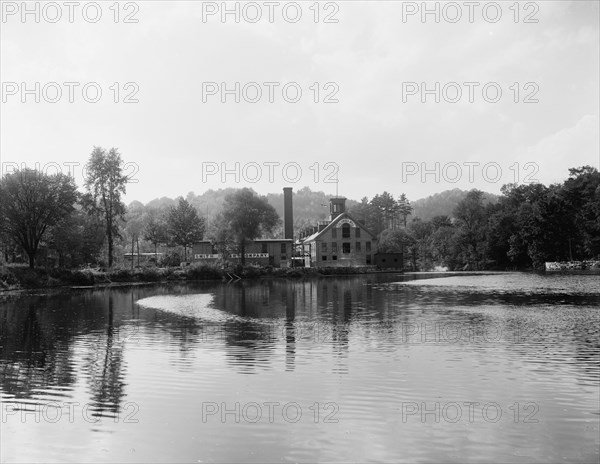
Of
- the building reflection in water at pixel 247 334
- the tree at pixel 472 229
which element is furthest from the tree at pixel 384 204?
the building reflection in water at pixel 247 334

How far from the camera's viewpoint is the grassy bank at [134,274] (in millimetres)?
56506

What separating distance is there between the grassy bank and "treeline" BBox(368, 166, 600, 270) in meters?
30.0

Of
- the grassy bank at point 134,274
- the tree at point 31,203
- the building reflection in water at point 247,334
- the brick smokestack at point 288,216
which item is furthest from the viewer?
the brick smokestack at point 288,216

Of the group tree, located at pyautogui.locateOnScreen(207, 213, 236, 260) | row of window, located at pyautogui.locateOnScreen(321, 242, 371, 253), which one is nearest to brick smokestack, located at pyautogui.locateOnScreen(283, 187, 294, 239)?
row of window, located at pyautogui.locateOnScreen(321, 242, 371, 253)

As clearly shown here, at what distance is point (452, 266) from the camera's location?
122m

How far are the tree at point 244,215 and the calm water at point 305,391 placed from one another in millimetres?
65913

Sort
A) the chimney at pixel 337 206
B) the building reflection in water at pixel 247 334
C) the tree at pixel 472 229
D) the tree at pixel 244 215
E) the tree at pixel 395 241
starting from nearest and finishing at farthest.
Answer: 1. the building reflection in water at pixel 247 334
2. the tree at pixel 244 215
3. the chimney at pixel 337 206
4. the tree at pixel 472 229
5. the tree at pixel 395 241

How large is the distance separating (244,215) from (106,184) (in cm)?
2648

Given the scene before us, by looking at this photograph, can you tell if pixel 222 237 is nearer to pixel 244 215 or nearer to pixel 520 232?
pixel 244 215

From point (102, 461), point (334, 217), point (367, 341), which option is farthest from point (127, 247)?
point (102, 461)

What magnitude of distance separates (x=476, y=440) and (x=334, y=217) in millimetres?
103492

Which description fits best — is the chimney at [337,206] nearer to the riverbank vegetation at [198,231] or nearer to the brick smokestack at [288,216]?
the brick smokestack at [288,216]

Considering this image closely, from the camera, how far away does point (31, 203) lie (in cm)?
6144

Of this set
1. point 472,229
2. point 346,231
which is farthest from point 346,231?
point 472,229
